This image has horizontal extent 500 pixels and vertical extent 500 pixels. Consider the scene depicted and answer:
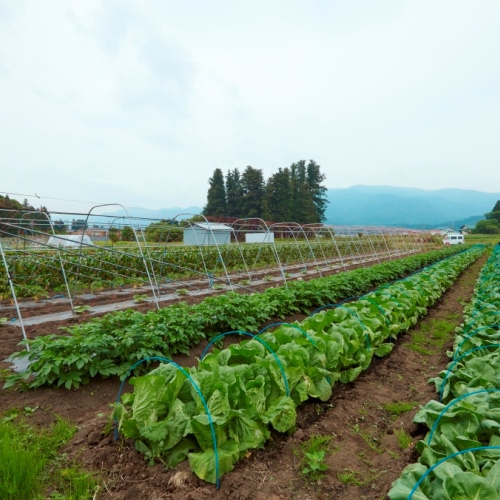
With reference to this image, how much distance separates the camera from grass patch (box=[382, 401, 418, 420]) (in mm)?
3807

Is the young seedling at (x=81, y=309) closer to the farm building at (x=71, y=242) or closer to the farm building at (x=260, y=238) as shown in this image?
the farm building at (x=71, y=242)

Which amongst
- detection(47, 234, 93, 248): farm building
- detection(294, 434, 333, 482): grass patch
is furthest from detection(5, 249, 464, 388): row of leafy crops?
detection(294, 434, 333, 482): grass patch

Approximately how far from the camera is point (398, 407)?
12.7 ft

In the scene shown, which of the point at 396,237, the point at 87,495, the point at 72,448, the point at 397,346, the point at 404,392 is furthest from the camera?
the point at 396,237

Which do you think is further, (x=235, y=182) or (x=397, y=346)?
(x=235, y=182)

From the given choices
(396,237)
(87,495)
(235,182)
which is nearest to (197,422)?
(87,495)

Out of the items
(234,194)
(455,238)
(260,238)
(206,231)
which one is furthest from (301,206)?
(206,231)

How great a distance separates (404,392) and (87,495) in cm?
356

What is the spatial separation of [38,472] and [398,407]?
342 centimetres

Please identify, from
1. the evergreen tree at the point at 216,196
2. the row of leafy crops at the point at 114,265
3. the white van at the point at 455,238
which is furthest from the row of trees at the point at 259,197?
the row of leafy crops at the point at 114,265

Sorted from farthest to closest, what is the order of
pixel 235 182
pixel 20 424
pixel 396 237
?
pixel 235 182, pixel 396 237, pixel 20 424

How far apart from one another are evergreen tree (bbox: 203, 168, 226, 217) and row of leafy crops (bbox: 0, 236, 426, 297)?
112 feet

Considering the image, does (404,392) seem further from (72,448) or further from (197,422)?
(72,448)

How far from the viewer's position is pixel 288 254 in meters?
20.8
